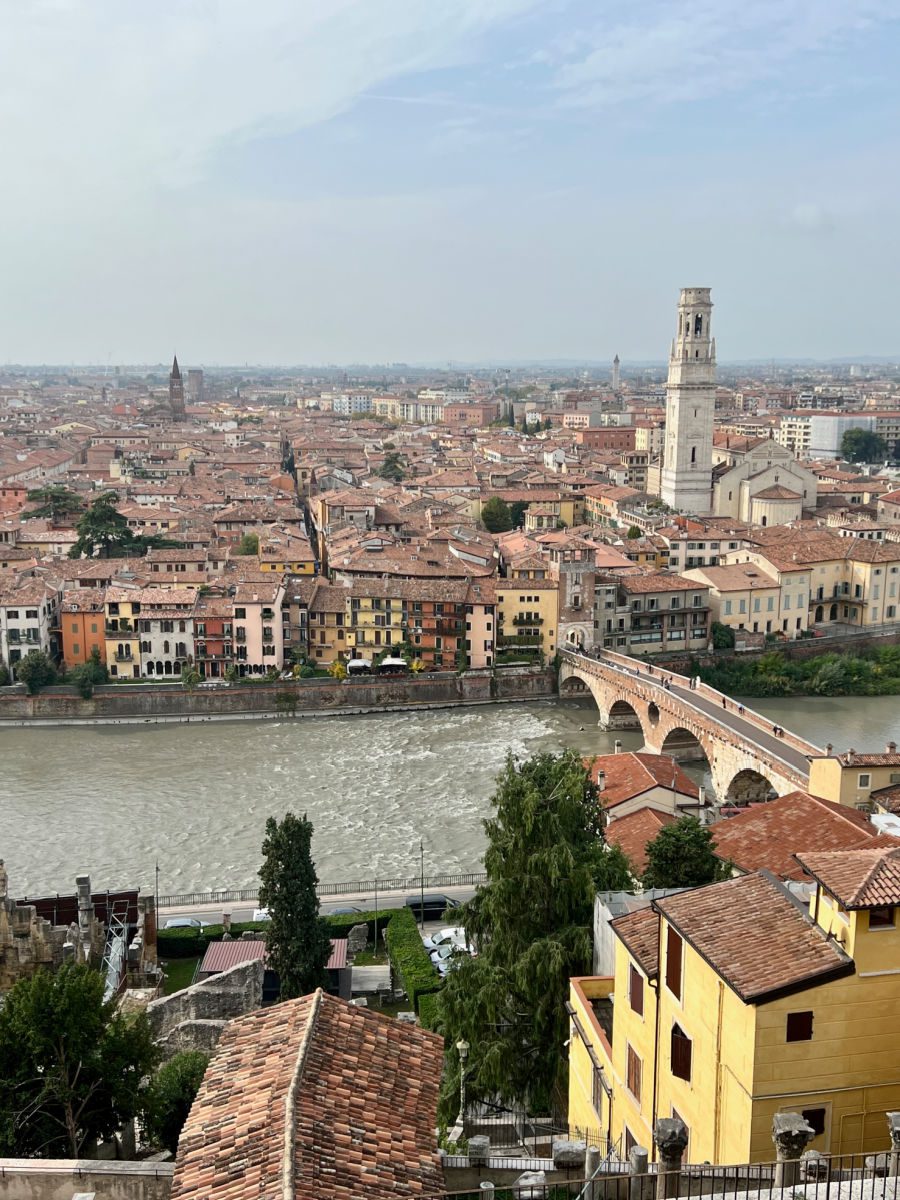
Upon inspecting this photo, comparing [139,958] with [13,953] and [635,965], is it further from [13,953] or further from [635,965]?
[635,965]

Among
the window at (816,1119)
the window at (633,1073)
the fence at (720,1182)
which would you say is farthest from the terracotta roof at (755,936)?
the window at (633,1073)

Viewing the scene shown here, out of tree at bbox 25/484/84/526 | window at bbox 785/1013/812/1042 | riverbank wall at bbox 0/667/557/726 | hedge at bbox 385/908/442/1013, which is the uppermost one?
window at bbox 785/1013/812/1042

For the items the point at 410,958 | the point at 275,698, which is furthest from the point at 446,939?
the point at 275,698

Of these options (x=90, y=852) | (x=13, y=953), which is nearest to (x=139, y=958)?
(x=13, y=953)

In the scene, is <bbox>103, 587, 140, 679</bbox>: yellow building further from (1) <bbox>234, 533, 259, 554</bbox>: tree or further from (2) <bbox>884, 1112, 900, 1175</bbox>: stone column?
(2) <bbox>884, 1112, 900, 1175</bbox>: stone column

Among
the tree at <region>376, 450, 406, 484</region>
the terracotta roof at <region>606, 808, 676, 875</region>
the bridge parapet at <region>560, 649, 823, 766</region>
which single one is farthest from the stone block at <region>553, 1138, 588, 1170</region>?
the tree at <region>376, 450, 406, 484</region>

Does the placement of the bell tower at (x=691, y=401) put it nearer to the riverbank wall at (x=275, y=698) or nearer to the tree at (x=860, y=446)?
the riverbank wall at (x=275, y=698)

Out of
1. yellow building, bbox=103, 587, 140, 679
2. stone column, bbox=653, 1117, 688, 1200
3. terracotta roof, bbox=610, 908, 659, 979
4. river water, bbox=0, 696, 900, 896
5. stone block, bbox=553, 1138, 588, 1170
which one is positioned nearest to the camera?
stone column, bbox=653, 1117, 688, 1200

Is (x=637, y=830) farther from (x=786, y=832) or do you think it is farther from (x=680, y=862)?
(x=680, y=862)
